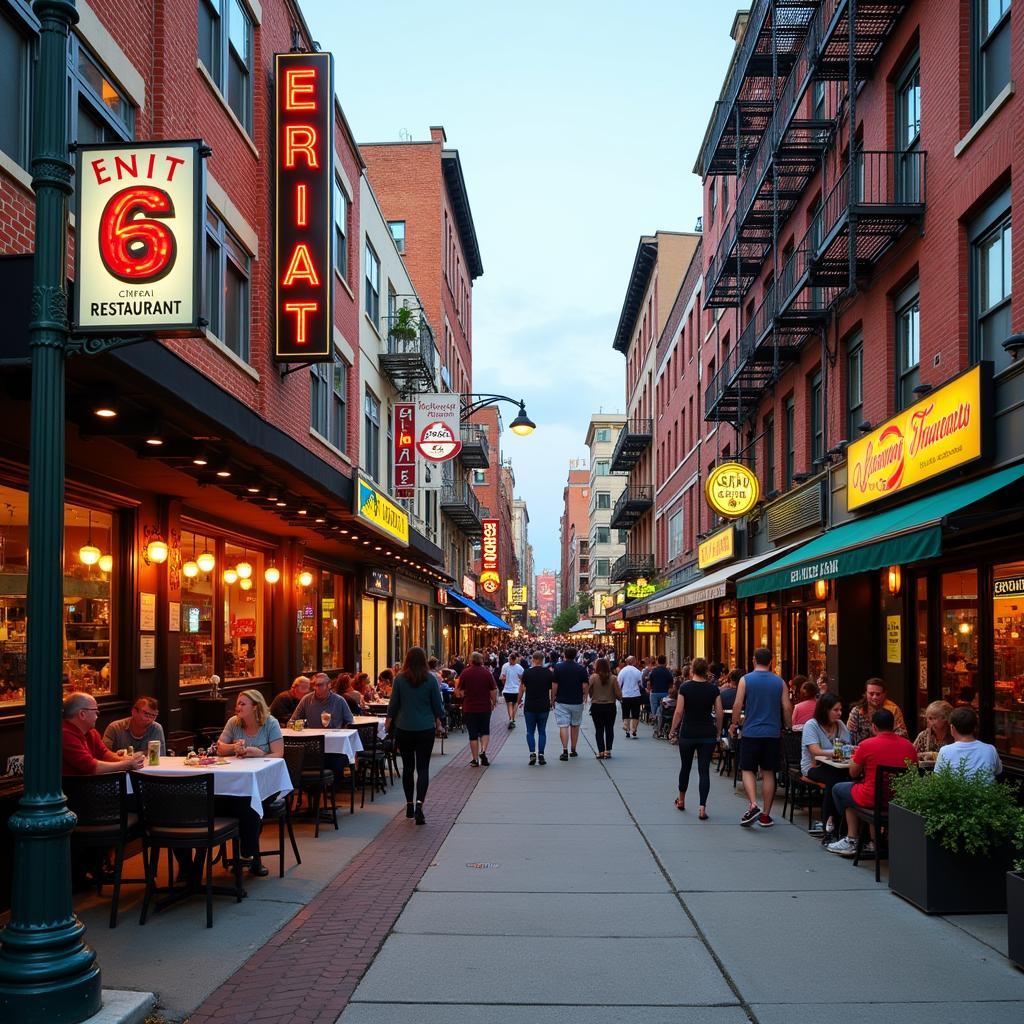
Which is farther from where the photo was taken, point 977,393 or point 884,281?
point 884,281

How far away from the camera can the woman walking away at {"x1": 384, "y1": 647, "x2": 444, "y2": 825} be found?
1191 cm

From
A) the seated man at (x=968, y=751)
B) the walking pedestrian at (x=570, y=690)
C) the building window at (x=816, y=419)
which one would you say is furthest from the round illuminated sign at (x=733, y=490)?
the seated man at (x=968, y=751)

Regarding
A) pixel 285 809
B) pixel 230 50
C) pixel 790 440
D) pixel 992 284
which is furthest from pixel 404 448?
pixel 285 809

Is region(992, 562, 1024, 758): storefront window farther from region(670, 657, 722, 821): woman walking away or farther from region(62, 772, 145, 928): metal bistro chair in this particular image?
region(62, 772, 145, 928): metal bistro chair

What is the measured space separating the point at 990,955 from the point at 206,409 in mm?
6731

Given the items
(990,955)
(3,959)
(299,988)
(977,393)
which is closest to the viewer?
(3,959)

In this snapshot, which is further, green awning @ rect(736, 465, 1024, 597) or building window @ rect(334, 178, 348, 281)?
building window @ rect(334, 178, 348, 281)

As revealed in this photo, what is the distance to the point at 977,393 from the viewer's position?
11.2 m

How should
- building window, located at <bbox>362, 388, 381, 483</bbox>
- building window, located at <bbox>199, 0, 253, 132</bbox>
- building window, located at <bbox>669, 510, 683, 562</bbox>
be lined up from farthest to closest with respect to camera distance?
building window, located at <bbox>669, 510, 683, 562</bbox> < building window, located at <bbox>362, 388, 381, 483</bbox> < building window, located at <bbox>199, 0, 253, 132</bbox>

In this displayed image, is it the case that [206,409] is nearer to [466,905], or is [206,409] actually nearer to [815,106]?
[466,905]

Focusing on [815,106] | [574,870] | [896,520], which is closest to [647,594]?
[815,106]

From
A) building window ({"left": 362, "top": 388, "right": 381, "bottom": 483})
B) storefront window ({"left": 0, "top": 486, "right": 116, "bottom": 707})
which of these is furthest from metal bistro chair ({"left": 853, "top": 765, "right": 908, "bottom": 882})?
building window ({"left": 362, "top": 388, "right": 381, "bottom": 483})

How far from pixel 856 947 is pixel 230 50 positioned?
12.4 meters

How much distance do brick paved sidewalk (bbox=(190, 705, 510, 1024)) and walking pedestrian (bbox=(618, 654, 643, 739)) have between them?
1436 centimetres
